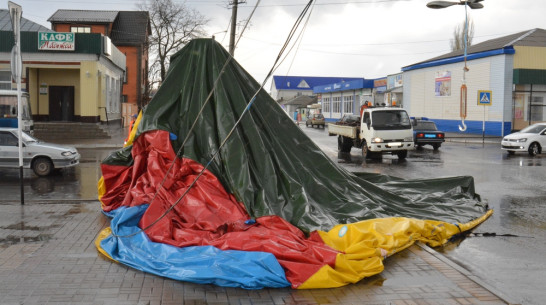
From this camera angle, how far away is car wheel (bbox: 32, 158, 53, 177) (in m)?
15.8

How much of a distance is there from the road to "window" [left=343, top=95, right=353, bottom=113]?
49.1 meters

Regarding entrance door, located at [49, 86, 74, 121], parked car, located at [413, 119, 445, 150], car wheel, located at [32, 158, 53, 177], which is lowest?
car wheel, located at [32, 158, 53, 177]

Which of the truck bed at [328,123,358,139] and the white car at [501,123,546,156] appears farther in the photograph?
the white car at [501,123,546,156]

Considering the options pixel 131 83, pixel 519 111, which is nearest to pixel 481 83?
pixel 519 111

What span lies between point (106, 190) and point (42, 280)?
12.6ft

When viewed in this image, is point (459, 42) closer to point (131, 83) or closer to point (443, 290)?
point (131, 83)

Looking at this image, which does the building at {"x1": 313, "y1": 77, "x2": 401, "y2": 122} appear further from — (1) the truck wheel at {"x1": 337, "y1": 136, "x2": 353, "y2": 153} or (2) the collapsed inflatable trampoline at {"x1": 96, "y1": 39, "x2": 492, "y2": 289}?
(2) the collapsed inflatable trampoline at {"x1": 96, "y1": 39, "x2": 492, "y2": 289}

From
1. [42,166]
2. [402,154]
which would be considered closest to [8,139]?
[42,166]

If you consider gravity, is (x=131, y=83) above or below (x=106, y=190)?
above

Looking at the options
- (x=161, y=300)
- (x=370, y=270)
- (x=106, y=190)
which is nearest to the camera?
(x=161, y=300)

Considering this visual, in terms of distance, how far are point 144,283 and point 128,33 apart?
180 feet

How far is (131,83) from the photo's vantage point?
5700cm

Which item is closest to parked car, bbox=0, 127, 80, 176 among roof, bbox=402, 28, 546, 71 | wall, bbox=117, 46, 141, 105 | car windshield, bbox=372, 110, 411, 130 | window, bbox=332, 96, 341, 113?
car windshield, bbox=372, 110, 411, 130

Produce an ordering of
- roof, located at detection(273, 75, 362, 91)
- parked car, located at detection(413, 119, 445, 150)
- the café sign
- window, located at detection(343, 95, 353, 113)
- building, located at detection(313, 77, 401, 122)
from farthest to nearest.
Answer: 1. roof, located at detection(273, 75, 362, 91)
2. window, located at detection(343, 95, 353, 113)
3. building, located at detection(313, 77, 401, 122)
4. the café sign
5. parked car, located at detection(413, 119, 445, 150)
